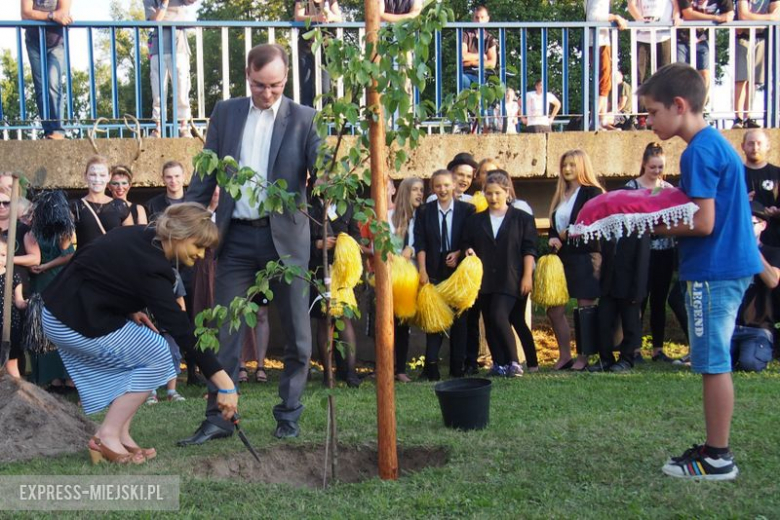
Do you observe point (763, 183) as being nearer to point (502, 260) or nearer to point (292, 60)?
point (502, 260)

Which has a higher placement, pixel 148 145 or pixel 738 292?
pixel 148 145

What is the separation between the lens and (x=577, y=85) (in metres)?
24.9

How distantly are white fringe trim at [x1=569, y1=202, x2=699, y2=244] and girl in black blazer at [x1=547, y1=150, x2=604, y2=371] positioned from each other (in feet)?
11.7

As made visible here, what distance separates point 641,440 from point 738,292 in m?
1.13

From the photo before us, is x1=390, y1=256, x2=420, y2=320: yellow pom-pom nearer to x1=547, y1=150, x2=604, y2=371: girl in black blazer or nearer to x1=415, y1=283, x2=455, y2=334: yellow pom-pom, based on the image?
x1=415, y1=283, x2=455, y2=334: yellow pom-pom

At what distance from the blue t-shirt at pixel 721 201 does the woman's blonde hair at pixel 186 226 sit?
2.42 metres

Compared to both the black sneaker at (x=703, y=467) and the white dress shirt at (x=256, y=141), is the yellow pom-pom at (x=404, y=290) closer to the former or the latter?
the white dress shirt at (x=256, y=141)

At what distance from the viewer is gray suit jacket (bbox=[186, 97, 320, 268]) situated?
559cm

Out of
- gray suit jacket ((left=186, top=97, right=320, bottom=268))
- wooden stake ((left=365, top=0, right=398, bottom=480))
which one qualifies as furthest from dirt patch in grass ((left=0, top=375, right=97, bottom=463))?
wooden stake ((left=365, top=0, right=398, bottom=480))

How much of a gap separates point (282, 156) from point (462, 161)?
3.34 m

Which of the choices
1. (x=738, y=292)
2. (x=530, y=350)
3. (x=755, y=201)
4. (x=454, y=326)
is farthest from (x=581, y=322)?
(x=738, y=292)

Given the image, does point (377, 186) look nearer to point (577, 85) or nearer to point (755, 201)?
point (755, 201)

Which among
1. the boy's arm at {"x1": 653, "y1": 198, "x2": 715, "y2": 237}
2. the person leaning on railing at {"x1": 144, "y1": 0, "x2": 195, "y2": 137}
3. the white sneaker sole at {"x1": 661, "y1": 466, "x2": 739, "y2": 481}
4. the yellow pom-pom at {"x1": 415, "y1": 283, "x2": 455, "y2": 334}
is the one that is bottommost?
the white sneaker sole at {"x1": 661, "y1": 466, "x2": 739, "y2": 481}

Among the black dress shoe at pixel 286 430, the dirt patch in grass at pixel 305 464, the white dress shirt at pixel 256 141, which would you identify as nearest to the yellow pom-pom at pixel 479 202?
the white dress shirt at pixel 256 141
